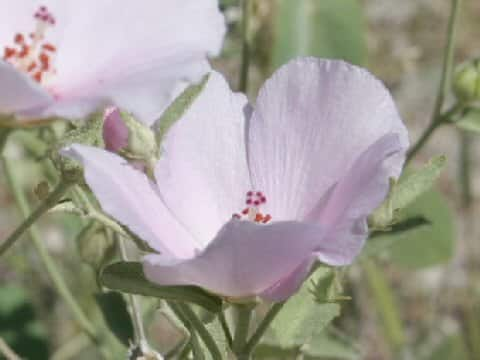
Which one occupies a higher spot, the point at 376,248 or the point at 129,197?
the point at 129,197

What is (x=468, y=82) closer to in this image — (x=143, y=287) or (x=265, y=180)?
Answer: (x=265, y=180)

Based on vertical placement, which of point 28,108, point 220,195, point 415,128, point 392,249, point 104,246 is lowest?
point 415,128

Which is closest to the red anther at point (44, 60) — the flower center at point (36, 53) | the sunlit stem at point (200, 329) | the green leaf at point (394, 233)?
the flower center at point (36, 53)

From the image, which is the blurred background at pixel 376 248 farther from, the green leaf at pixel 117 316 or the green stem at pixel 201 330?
the green stem at pixel 201 330

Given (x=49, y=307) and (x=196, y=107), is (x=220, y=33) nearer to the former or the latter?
(x=196, y=107)

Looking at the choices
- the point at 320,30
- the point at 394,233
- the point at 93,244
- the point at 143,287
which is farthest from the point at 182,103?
the point at 320,30

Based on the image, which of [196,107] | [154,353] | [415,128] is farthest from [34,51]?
[415,128]

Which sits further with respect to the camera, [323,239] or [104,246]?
[104,246]
